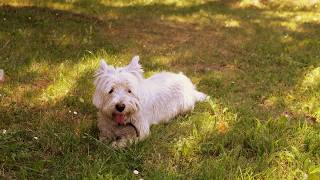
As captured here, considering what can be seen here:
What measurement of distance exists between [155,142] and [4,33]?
6.87m

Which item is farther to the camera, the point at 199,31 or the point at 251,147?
the point at 199,31

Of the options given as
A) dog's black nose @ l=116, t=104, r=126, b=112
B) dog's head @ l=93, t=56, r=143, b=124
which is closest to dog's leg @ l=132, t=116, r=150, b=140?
dog's head @ l=93, t=56, r=143, b=124

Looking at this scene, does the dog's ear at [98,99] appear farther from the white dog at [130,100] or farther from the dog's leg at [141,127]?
the dog's leg at [141,127]

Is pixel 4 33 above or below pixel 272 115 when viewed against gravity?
above

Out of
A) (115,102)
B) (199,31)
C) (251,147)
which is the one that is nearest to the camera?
(115,102)

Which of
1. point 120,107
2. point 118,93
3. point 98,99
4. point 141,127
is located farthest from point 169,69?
point 120,107

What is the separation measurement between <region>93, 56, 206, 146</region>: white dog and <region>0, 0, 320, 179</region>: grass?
10.1 inches

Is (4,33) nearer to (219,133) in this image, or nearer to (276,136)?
(219,133)

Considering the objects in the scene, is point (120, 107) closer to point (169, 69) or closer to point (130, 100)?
point (130, 100)

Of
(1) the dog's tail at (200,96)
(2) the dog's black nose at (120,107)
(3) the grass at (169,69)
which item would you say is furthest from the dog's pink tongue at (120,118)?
(1) the dog's tail at (200,96)

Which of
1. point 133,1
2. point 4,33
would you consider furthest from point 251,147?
point 133,1

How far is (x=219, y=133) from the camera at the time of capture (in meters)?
7.87

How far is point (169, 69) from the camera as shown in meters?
11.8

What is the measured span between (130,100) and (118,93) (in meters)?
0.20
